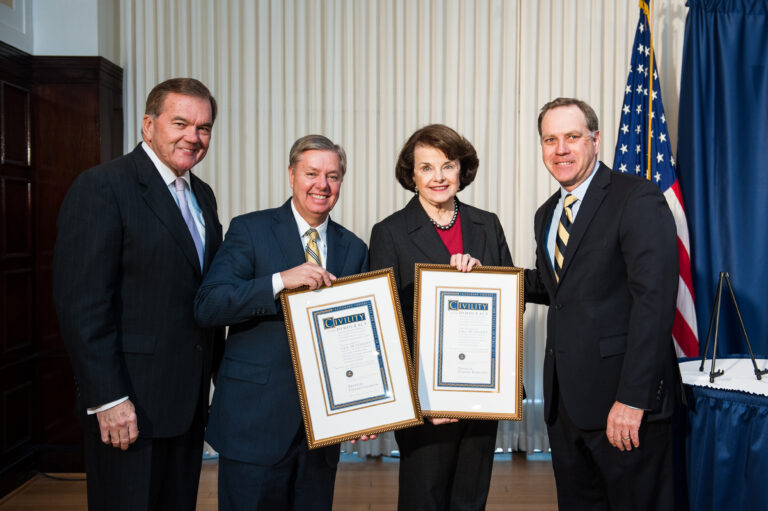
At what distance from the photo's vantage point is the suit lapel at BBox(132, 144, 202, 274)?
6.00 feet

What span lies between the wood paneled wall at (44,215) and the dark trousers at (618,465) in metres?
3.12

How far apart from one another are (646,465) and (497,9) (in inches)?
123

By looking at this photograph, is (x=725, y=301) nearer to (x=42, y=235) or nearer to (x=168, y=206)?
(x=168, y=206)

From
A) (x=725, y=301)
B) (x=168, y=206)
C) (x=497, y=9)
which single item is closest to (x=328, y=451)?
(x=168, y=206)

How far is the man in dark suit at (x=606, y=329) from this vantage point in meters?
1.87

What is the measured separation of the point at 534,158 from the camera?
3988 mm

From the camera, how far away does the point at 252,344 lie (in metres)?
1.86

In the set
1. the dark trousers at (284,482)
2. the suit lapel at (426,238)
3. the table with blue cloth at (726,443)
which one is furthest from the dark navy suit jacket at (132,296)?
the table with blue cloth at (726,443)

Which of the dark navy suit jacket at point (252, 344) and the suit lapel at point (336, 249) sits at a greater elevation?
the suit lapel at point (336, 249)

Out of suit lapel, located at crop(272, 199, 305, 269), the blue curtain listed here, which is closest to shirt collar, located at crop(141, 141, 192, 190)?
suit lapel, located at crop(272, 199, 305, 269)

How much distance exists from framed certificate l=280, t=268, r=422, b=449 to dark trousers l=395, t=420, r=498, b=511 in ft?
0.81

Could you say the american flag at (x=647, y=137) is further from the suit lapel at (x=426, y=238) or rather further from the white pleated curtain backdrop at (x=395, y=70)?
the suit lapel at (x=426, y=238)

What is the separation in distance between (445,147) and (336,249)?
0.54 metres

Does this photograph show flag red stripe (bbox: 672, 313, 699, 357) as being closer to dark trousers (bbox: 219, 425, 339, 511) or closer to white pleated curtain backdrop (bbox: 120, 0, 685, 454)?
white pleated curtain backdrop (bbox: 120, 0, 685, 454)
